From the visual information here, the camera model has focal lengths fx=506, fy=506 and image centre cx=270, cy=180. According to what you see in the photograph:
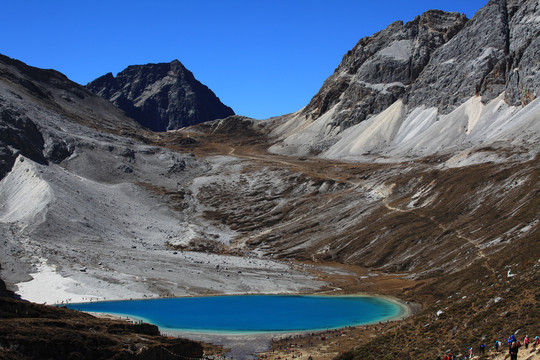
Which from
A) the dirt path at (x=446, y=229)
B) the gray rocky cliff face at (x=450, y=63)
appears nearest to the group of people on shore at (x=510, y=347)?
the dirt path at (x=446, y=229)

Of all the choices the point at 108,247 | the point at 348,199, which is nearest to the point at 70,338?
the point at 108,247

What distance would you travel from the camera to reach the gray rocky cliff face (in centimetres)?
13600

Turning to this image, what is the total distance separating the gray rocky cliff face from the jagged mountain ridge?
33 cm

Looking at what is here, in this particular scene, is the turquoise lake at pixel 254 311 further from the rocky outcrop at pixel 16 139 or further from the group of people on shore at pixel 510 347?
the rocky outcrop at pixel 16 139

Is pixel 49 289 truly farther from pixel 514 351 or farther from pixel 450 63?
pixel 450 63

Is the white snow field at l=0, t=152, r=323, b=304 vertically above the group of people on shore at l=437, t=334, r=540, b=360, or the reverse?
the white snow field at l=0, t=152, r=323, b=304

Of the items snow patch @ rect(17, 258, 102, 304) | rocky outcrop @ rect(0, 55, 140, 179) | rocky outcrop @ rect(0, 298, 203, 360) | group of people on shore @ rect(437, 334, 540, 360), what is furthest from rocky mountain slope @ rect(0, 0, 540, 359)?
rocky outcrop @ rect(0, 298, 203, 360)

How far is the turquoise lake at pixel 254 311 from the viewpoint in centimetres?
Result: 5466

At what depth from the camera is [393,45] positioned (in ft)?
635

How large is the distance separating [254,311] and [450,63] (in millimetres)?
130199

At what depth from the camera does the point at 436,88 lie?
6319 inches

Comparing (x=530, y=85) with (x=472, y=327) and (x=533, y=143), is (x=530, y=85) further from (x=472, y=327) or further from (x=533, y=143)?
(x=472, y=327)

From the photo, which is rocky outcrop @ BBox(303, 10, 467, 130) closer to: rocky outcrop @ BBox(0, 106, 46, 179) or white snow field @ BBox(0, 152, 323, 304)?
white snow field @ BBox(0, 152, 323, 304)

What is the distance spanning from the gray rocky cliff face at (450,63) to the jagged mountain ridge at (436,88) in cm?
33
